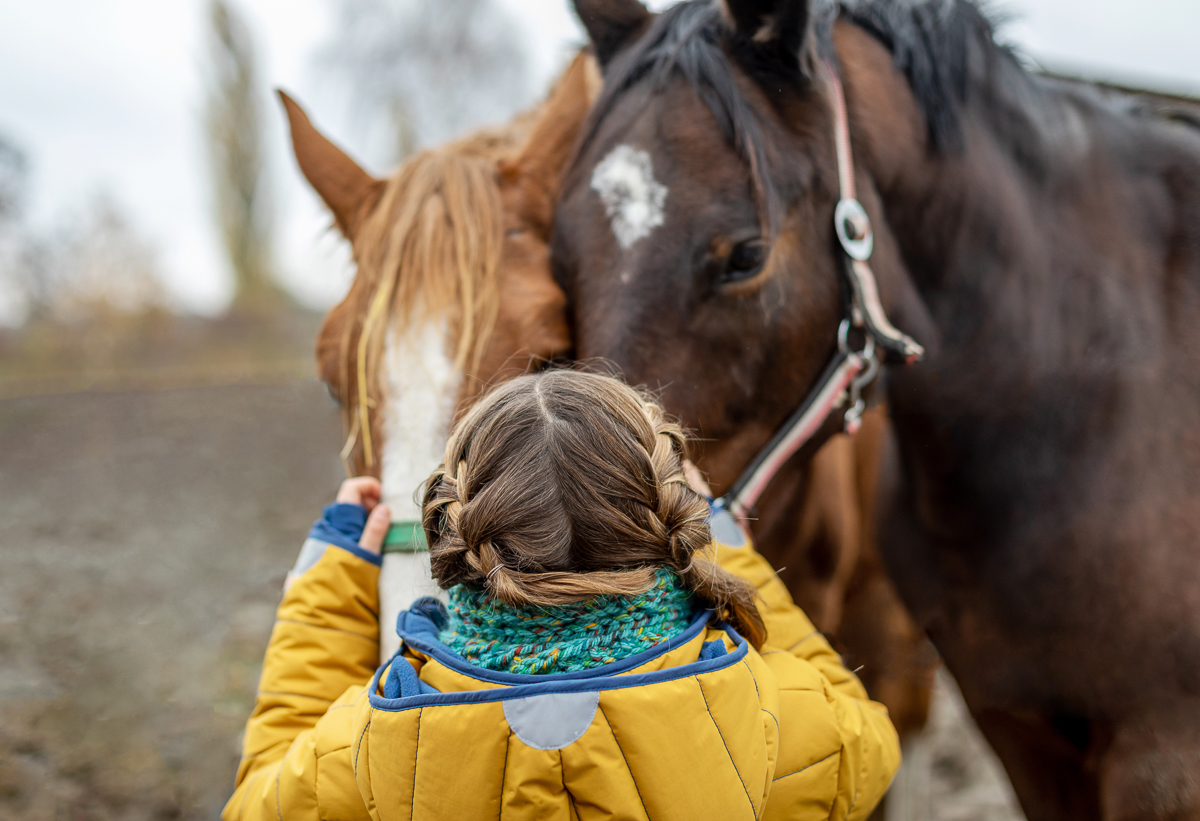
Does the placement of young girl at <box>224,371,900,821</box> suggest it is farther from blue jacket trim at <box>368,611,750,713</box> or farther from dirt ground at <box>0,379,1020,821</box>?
dirt ground at <box>0,379,1020,821</box>

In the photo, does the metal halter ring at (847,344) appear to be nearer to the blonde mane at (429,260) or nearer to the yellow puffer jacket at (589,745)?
the yellow puffer jacket at (589,745)

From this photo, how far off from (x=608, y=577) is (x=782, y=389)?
0.54 metres

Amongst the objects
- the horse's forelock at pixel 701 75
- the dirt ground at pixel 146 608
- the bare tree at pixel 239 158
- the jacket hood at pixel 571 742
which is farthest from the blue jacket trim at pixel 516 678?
the bare tree at pixel 239 158

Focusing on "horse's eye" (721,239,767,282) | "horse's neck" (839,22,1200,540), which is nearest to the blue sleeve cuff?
"horse's eye" (721,239,767,282)

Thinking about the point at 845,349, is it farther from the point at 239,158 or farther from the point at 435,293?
the point at 239,158

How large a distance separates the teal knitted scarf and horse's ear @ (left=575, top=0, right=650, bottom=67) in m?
1.07

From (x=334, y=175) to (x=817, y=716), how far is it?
145 centimetres

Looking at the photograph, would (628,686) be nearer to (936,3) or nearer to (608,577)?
(608,577)

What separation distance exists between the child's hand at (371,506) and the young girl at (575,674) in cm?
18

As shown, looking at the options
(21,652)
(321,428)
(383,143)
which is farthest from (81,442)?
(383,143)

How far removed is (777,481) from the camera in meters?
1.48

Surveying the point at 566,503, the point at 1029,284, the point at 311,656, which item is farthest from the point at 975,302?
the point at 311,656

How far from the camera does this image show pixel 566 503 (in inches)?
34.1

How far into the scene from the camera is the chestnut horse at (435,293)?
122cm
